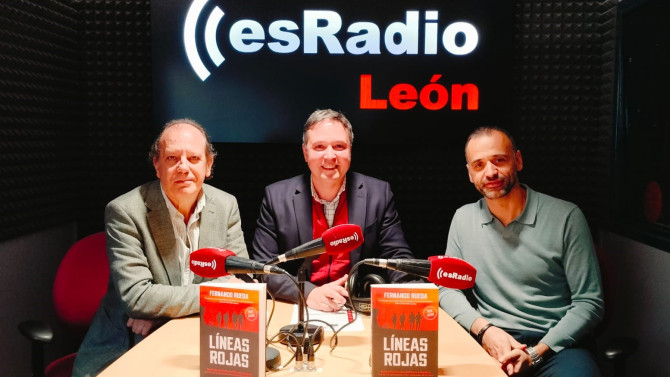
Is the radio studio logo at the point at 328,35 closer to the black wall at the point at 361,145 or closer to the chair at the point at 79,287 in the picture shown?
the black wall at the point at 361,145

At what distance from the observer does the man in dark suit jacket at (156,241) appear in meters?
2.17

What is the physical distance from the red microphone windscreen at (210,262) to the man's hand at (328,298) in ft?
2.22

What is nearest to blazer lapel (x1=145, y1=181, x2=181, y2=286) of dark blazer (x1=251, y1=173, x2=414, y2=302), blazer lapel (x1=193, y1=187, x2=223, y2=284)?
blazer lapel (x1=193, y1=187, x2=223, y2=284)

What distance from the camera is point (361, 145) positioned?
11.1 feet

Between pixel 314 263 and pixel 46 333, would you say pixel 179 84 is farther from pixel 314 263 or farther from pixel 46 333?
pixel 46 333

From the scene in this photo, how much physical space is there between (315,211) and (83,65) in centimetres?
184

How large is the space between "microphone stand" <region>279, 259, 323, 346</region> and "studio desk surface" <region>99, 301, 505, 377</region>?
0.14 ft

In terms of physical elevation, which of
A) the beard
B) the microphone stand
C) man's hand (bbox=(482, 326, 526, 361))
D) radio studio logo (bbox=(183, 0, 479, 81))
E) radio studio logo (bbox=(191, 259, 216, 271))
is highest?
radio studio logo (bbox=(183, 0, 479, 81))

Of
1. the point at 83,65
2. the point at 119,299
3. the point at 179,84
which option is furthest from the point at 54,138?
the point at 119,299

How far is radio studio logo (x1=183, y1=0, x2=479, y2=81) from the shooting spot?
10.5ft

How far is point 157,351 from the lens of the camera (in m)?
1.73

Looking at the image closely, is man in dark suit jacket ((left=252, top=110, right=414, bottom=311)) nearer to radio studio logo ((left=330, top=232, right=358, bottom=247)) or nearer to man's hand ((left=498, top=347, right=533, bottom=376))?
man's hand ((left=498, top=347, right=533, bottom=376))

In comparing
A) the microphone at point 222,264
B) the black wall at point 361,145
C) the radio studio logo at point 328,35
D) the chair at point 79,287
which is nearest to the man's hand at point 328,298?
the microphone at point 222,264

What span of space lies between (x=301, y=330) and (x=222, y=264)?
0.42 metres
